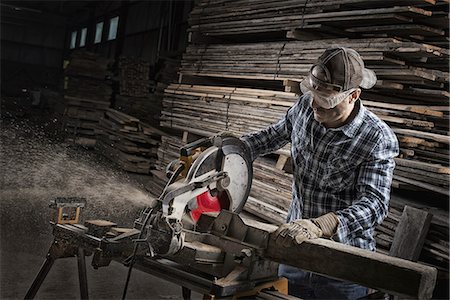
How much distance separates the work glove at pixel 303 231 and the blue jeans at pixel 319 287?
0.66 m

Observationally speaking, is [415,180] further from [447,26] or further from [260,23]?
[260,23]

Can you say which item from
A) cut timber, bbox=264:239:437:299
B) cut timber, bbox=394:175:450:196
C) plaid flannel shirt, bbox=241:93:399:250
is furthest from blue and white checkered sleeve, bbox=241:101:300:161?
cut timber, bbox=394:175:450:196

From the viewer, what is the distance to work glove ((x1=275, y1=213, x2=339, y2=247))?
233 centimetres

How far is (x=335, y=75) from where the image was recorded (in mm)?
2795

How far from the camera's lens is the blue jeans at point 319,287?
3.06 meters

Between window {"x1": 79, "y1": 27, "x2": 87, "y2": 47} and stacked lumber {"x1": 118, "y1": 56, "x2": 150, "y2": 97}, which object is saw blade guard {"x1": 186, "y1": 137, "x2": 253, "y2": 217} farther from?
window {"x1": 79, "y1": 27, "x2": 87, "y2": 47}

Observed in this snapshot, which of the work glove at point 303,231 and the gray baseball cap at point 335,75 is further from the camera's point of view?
the gray baseball cap at point 335,75

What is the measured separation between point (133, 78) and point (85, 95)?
1.31 metres

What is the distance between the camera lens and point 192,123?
23.0ft

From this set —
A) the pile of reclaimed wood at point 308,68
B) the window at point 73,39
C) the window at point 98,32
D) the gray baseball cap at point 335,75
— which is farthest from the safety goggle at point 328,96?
the window at point 73,39

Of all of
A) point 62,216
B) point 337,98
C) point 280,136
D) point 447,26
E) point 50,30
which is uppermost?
point 50,30

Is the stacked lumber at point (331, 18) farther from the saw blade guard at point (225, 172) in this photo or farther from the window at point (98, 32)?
the window at point (98, 32)

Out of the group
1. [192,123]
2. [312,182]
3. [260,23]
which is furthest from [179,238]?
[192,123]

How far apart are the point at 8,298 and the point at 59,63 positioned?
25781 mm
